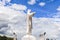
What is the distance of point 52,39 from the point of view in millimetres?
72312

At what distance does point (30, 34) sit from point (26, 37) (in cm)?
122

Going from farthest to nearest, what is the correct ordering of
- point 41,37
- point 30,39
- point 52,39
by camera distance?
point 52,39 → point 41,37 → point 30,39

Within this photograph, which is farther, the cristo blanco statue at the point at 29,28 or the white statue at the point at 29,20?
the white statue at the point at 29,20

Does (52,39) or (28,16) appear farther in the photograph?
(52,39)

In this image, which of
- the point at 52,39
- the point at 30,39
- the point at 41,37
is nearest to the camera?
the point at 30,39

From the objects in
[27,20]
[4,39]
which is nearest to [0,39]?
[4,39]

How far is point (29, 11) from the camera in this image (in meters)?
35.6

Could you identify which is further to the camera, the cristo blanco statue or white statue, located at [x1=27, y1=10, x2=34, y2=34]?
white statue, located at [x1=27, y1=10, x2=34, y2=34]

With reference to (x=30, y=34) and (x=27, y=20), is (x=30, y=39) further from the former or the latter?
(x=27, y=20)

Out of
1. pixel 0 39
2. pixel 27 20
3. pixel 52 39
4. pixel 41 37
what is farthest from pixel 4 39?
pixel 27 20

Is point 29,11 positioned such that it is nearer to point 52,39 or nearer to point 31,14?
point 31,14

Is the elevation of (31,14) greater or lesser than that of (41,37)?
greater

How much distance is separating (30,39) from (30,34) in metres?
1.33

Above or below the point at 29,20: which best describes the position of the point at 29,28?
below
